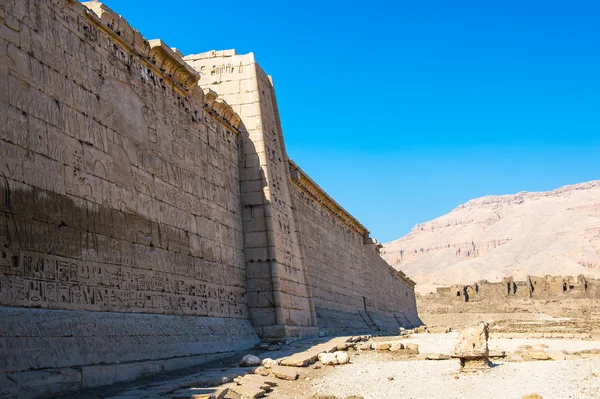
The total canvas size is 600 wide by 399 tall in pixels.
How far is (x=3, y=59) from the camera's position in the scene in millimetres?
7555

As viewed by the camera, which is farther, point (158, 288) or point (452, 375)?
point (158, 288)

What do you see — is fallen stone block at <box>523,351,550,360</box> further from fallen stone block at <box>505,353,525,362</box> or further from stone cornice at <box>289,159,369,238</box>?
stone cornice at <box>289,159,369,238</box>

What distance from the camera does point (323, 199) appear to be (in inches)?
936

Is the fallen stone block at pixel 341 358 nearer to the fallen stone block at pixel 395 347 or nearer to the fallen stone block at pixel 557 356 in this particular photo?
the fallen stone block at pixel 395 347

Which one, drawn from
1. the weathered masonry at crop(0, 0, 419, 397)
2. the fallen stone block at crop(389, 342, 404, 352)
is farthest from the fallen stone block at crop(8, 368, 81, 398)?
the fallen stone block at crop(389, 342, 404, 352)

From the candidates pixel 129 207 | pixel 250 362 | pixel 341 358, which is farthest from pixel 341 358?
pixel 129 207

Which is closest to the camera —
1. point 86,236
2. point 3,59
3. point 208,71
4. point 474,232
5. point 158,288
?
point 3,59

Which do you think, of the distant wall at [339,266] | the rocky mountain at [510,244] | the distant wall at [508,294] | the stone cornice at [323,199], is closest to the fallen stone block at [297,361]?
the distant wall at [339,266]

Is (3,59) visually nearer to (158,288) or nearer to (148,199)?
(148,199)

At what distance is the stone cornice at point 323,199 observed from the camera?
19566mm

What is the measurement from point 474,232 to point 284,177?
550 feet

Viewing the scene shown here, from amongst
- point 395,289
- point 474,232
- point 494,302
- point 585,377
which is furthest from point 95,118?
point 474,232

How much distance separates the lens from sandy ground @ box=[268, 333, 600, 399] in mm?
7898

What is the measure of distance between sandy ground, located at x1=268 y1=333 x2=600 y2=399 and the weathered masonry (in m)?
2.13
